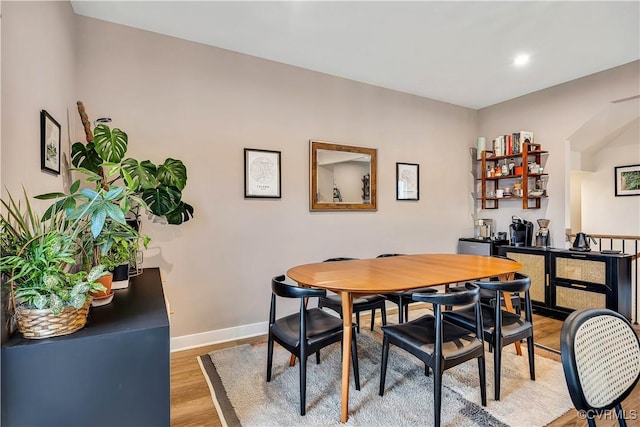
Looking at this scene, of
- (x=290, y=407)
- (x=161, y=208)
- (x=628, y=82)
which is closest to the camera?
(x=290, y=407)

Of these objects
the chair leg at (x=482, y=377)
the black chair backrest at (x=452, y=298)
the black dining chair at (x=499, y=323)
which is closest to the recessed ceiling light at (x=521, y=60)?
the black dining chair at (x=499, y=323)

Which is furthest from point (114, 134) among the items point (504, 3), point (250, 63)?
point (504, 3)

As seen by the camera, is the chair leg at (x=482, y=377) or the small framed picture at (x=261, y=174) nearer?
the chair leg at (x=482, y=377)

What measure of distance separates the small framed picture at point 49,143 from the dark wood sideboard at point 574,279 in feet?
15.2

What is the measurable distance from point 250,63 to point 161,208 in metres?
1.76

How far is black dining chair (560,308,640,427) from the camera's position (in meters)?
0.99

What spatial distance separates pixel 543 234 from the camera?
13.4 ft

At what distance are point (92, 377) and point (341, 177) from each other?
2.98m

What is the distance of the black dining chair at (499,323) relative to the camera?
2.14m

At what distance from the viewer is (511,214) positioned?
15.1 feet

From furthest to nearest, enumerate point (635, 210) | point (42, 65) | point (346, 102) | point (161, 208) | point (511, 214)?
point (635, 210), point (511, 214), point (346, 102), point (161, 208), point (42, 65)

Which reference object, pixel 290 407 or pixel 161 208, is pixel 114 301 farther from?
pixel 290 407

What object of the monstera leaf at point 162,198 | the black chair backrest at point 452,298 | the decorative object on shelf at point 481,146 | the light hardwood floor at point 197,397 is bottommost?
the light hardwood floor at point 197,397

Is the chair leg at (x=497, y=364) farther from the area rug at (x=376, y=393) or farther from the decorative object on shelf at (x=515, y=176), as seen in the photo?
the decorative object on shelf at (x=515, y=176)
